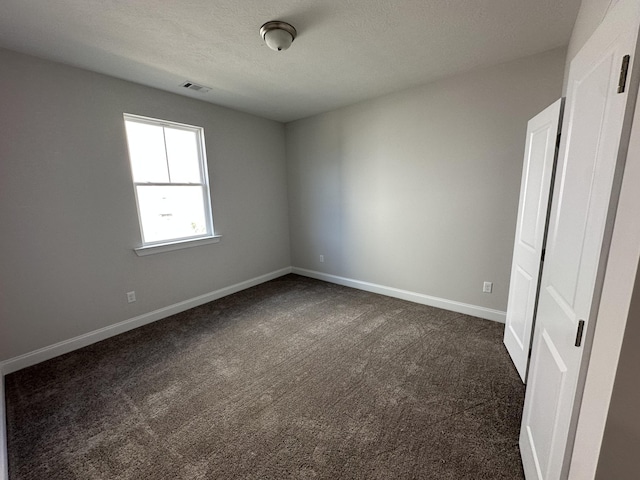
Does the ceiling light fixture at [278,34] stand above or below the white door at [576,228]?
above

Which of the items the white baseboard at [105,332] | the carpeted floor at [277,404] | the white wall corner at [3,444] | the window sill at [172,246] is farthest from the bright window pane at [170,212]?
the white wall corner at [3,444]

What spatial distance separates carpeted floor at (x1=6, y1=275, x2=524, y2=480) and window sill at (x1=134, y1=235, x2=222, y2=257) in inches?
33.3

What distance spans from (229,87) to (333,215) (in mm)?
2114

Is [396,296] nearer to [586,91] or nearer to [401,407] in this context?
[401,407]

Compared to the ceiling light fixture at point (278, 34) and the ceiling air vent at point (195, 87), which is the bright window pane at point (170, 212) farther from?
the ceiling light fixture at point (278, 34)

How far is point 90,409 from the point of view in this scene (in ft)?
5.97

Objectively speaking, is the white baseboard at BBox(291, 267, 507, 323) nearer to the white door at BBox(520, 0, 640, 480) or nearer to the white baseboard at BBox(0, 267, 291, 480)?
the white baseboard at BBox(0, 267, 291, 480)

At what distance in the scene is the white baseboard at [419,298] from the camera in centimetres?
291

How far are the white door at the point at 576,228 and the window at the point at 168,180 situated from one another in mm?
3448

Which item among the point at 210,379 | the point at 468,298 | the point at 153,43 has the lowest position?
the point at 210,379

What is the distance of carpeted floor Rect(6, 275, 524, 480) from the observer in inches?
55.7

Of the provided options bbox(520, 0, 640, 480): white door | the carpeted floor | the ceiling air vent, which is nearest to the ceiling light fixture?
the ceiling air vent

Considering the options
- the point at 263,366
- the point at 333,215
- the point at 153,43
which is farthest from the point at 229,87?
the point at 263,366

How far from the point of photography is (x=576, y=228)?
3.14 feet
